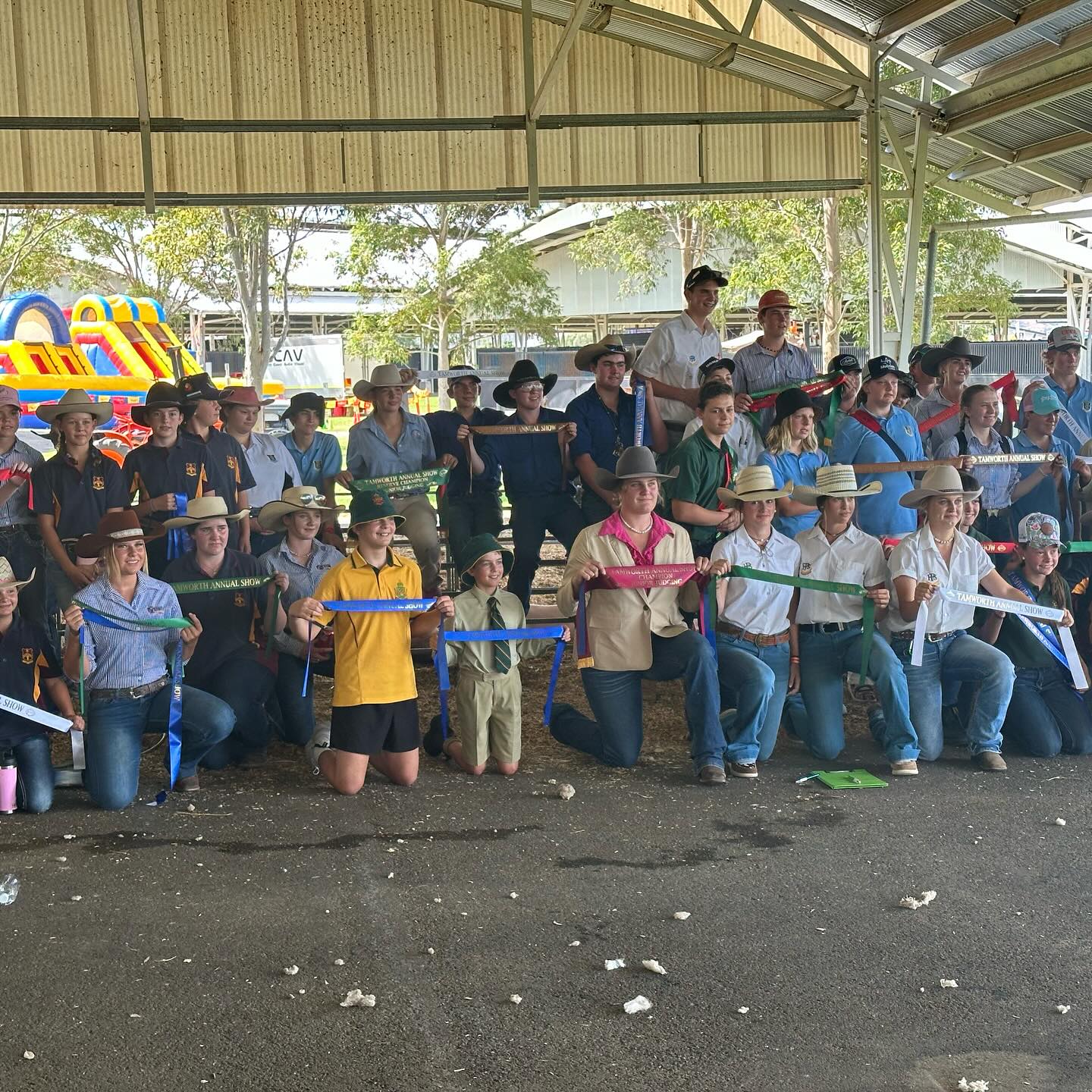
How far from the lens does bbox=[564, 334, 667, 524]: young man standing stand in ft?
29.0

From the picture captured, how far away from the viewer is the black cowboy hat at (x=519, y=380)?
30.0 ft

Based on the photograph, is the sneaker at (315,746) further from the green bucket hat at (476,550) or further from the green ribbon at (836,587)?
the green ribbon at (836,587)

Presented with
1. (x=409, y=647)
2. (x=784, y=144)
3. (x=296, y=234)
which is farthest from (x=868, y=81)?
(x=296, y=234)

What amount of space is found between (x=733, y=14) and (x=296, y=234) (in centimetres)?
1902

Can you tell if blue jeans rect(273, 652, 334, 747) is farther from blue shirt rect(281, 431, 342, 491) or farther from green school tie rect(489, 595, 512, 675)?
blue shirt rect(281, 431, 342, 491)

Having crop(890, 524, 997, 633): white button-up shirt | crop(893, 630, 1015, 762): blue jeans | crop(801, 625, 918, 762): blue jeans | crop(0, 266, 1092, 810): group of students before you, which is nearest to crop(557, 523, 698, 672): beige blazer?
crop(0, 266, 1092, 810): group of students

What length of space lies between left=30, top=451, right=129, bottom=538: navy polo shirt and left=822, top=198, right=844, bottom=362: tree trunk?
1988 centimetres

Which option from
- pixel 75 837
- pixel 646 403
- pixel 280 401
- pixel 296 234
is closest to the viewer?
pixel 75 837

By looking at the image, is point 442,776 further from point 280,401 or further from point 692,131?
point 280,401

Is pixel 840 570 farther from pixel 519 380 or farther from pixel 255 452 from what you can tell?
pixel 255 452

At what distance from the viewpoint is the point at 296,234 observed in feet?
97.2

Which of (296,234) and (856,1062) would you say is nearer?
(856,1062)

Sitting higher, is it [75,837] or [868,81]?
[868,81]

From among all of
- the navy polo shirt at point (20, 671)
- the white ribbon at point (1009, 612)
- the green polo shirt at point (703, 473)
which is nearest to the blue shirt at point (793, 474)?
the green polo shirt at point (703, 473)
